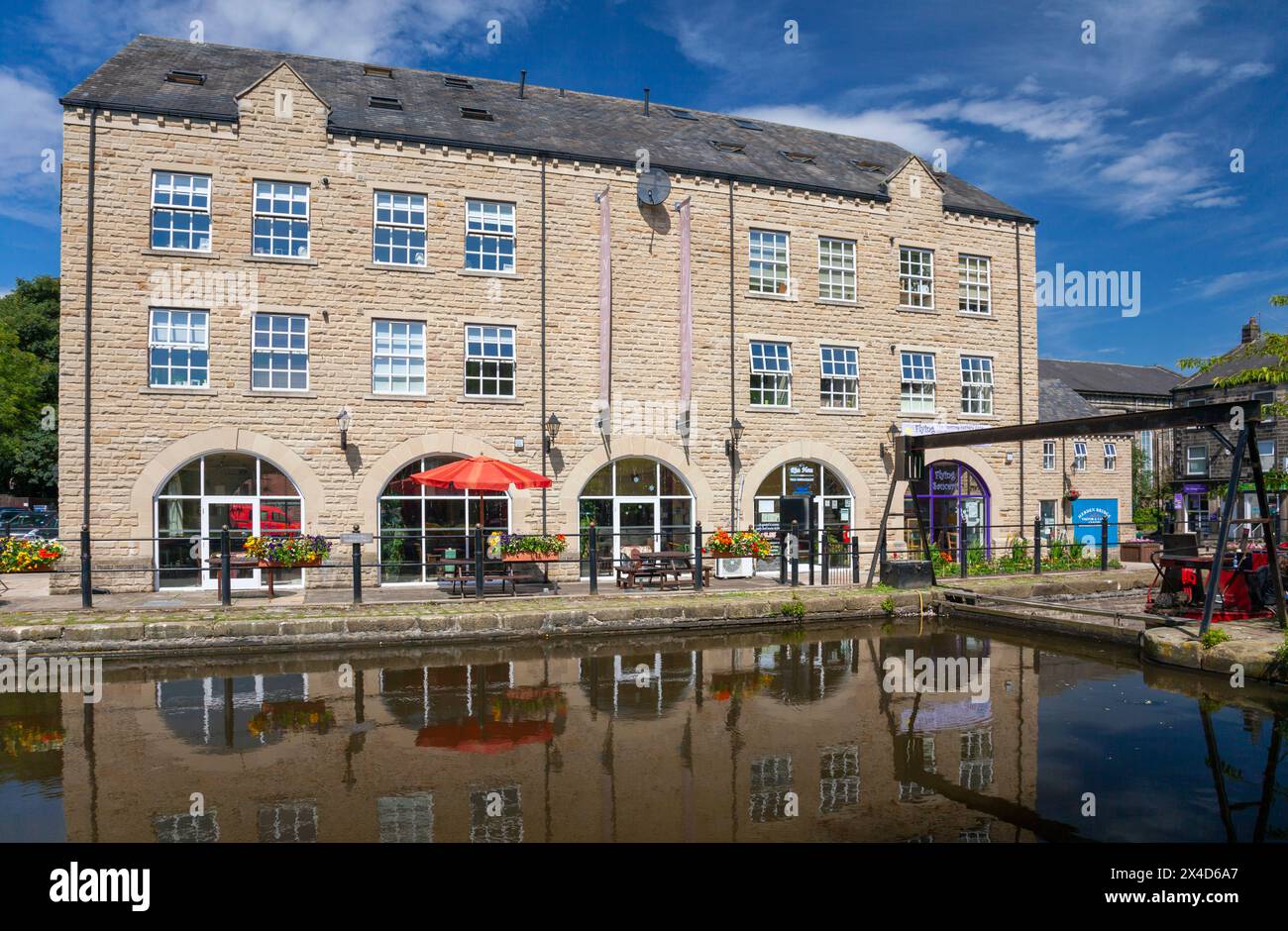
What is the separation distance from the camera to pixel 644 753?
6254 millimetres

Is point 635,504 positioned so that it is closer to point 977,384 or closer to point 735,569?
point 735,569

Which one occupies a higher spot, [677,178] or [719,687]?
[677,178]

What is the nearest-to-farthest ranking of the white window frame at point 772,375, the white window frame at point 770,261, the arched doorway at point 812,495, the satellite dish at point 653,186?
1. the satellite dish at point 653,186
2. the arched doorway at point 812,495
3. the white window frame at point 772,375
4. the white window frame at point 770,261

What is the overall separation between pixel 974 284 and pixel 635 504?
10.7 metres

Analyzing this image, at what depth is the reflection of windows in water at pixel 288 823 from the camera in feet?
15.1

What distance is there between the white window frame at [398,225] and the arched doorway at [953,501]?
1291 cm

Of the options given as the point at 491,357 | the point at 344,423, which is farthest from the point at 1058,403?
the point at 344,423

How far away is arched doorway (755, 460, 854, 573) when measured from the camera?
1797 cm

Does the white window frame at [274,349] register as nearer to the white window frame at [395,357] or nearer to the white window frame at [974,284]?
the white window frame at [395,357]

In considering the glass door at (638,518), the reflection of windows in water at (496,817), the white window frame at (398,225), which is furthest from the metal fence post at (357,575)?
the reflection of windows in water at (496,817)

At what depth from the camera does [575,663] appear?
9.82m

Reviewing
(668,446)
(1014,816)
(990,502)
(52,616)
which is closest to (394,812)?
(1014,816)

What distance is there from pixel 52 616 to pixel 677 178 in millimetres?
13901
